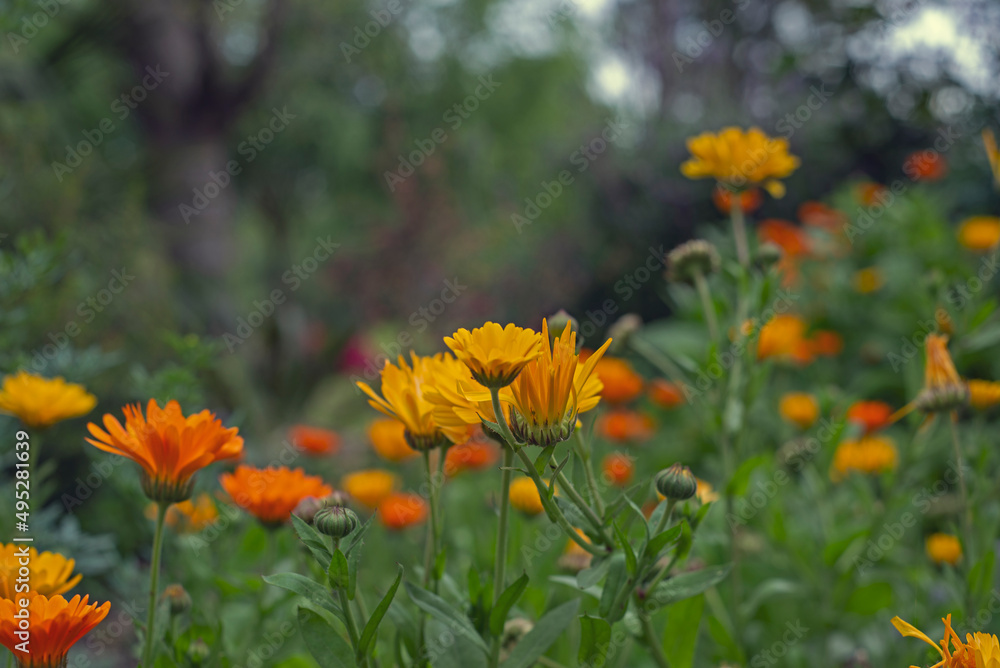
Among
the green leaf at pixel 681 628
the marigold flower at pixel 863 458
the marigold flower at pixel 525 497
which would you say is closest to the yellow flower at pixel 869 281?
the marigold flower at pixel 863 458

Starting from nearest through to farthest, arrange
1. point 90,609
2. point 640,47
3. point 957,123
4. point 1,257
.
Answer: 1. point 90,609
2. point 1,257
3. point 957,123
4. point 640,47

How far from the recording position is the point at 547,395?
1.94 feet

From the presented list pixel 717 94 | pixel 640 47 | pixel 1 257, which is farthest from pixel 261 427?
pixel 640 47

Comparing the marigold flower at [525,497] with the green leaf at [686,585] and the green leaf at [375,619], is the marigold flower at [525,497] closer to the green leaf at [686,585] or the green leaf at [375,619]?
the green leaf at [686,585]

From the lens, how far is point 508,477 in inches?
26.2

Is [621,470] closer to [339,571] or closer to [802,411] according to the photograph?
[802,411]

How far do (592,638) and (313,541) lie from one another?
264 millimetres

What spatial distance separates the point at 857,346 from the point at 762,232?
1.84ft

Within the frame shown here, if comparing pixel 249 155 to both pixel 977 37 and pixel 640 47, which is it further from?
pixel 977 37

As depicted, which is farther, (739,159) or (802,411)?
(802,411)

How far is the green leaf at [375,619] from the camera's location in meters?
0.57

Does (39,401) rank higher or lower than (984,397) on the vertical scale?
lower

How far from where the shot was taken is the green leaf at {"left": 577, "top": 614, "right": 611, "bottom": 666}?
63 centimetres

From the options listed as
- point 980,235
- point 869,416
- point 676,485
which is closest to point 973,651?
point 676,485
